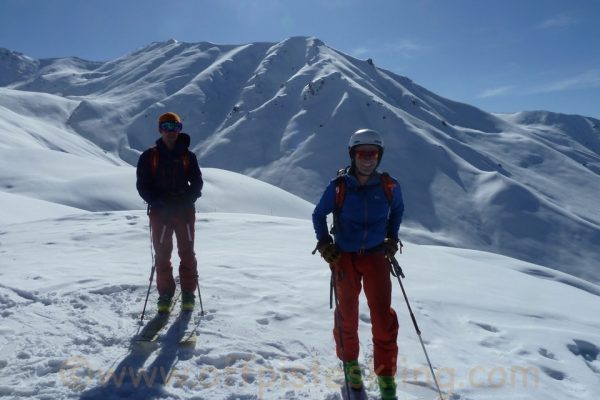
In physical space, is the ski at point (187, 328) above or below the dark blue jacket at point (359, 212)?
below

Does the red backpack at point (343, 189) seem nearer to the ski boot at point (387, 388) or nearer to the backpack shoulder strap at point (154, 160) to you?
the ski boot at point (387, 388)

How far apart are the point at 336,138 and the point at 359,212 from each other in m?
108

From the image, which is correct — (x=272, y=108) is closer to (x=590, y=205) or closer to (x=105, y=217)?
(x=590, y=205)

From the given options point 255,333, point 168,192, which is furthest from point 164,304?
point 168,192

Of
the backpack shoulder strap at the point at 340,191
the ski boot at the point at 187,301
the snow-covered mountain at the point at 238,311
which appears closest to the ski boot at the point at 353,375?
the snow-covered mountain at the point at 238,311

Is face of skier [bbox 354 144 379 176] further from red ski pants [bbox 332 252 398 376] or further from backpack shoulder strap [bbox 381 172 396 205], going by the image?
red ski pants [bbox 332 252 398 376]

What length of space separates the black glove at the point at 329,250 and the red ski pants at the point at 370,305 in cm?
12

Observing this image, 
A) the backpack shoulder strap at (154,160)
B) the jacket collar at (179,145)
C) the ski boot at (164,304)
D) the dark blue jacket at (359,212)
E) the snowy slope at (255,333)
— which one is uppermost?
the jacket collar at (179,145)

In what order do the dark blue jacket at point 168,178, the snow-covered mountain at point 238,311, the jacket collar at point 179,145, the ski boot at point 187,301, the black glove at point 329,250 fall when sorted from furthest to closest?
1. the ski boot at point 187,301
2. the jacket collar at point 179,145
3. the dark blue jacket at point 168,178
4. the snow-covered mountain at point 238,311
5. the black glove at point 329,250

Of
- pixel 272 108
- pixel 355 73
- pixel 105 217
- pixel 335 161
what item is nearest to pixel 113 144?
pixel 272 108

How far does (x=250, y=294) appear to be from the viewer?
731 cm

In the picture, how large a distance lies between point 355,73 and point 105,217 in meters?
154

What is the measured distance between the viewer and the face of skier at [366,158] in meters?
4.71

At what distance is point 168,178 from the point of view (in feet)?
19.8
